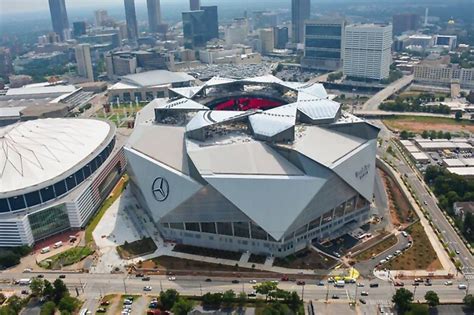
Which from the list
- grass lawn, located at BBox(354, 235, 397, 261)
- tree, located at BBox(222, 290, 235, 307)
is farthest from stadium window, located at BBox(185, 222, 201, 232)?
grass lawn, located at BBox(354, 235, 397, 261)

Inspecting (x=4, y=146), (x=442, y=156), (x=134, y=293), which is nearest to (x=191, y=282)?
(x=134, y=293)

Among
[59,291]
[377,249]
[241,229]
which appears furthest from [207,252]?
[377,249]

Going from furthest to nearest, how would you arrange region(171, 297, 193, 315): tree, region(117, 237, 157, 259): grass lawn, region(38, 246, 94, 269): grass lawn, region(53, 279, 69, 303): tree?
1. region(117, 237, 157, 259): grass lawn
2. region(38, 246, 94, 269): grass lawn
3. region(53, 279, 69, 303): tree
4. region(171, 297, 193, 315): tree

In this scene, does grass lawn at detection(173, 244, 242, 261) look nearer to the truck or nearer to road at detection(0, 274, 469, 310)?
road at detection(0, 274, 469, 310)

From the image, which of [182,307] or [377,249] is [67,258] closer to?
[182,307]

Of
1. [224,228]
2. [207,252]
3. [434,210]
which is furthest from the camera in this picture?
[434,210]

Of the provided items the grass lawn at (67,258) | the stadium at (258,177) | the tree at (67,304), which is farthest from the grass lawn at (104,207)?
the tree at (67,304)
